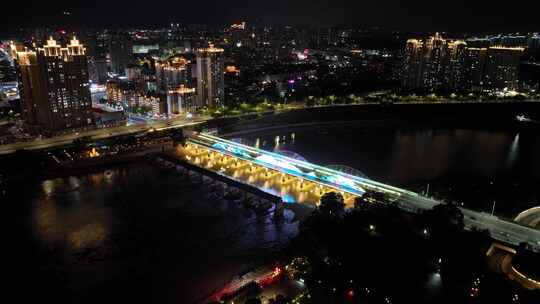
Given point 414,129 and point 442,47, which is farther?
point 442,47

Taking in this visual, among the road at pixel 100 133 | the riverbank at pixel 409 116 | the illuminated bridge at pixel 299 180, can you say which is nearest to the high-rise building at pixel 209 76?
the road at pixel 100 133

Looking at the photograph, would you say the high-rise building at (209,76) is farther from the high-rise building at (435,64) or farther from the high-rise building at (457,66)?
the high-rise building at (435,64)

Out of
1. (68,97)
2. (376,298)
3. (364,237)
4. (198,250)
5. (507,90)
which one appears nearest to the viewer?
(376,298)

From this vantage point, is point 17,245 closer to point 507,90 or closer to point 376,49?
point 507,90

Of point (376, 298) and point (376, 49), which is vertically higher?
point (376, 49)

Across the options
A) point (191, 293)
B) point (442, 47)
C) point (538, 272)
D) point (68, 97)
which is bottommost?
point (191, 293)

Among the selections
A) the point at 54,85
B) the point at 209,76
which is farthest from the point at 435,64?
the point at 54,85

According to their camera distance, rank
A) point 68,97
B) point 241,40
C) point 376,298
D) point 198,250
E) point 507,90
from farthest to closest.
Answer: point 241,40, point 507,90, point 68,97, point 198,250, point 376,298

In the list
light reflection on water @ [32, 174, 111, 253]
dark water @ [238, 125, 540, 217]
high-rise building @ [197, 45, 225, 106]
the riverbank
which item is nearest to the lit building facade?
high-rise building @ [197, 45, 225, 106]

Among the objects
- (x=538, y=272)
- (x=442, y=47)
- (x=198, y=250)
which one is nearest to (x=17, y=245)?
(x=198, y=250)
